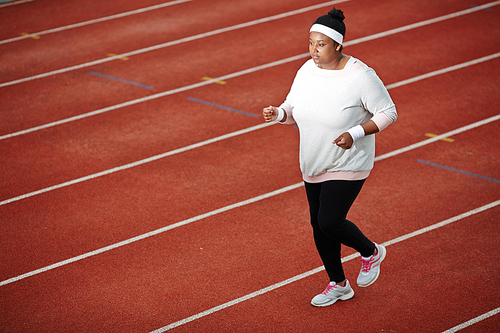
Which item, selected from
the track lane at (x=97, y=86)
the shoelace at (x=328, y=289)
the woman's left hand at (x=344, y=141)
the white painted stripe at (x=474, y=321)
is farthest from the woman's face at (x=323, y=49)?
the track lane at (x=97, y=86)

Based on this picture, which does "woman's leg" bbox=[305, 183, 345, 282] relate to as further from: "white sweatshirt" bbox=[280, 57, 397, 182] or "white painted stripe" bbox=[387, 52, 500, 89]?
"white painted stripe" bbox=[387, 52, 500, 89]

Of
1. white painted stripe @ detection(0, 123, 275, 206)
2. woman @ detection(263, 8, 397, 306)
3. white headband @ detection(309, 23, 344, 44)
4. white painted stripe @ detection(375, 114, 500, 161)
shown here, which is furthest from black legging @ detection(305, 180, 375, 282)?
white painted stripe @ detection(0, 123, 275, 206)

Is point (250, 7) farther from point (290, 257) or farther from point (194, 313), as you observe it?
point (194, 313)

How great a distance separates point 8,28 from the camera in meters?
10.8

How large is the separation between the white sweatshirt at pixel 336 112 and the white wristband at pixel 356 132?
0.10 m

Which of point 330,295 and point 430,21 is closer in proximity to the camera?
point 330,295

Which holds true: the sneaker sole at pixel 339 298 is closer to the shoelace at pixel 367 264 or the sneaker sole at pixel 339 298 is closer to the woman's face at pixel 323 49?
the shoelace at pixel 367 264

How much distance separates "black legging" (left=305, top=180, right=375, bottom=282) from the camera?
150 inches

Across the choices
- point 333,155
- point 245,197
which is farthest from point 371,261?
point 245,197

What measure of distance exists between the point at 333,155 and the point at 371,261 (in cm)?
96

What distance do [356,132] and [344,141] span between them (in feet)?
0.36

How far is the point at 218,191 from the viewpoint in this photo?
19.9 ft

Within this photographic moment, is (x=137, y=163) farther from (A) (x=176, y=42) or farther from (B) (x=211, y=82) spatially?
(A) (x=176, y=42)

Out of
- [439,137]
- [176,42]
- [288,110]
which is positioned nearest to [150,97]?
[176,42]
